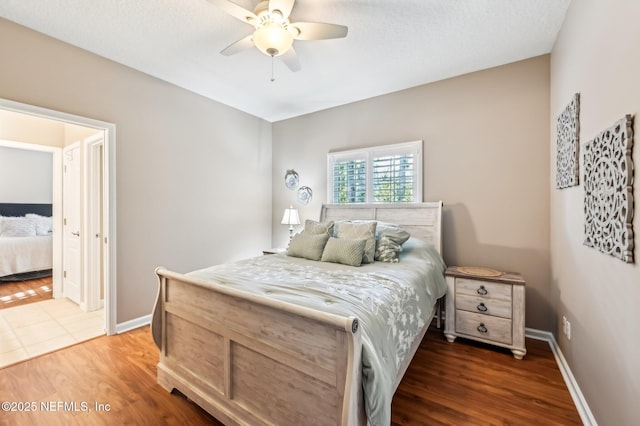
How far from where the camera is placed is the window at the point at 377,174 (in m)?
3.38

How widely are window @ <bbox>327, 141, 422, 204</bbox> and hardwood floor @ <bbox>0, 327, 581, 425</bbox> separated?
180 cm

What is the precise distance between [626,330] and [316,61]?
2.98 m

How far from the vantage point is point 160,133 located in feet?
10.5

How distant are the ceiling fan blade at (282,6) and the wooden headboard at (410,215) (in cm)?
227

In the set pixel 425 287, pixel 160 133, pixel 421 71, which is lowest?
pixel 425 287

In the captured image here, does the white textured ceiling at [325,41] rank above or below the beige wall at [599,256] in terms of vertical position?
Result: above

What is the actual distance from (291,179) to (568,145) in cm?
334

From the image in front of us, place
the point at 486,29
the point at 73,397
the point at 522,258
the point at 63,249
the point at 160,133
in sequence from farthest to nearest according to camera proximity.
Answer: the point at 63,249 < the point at 160,133 < the point at 522,258 < the point at 486,29 < the point at 73,397

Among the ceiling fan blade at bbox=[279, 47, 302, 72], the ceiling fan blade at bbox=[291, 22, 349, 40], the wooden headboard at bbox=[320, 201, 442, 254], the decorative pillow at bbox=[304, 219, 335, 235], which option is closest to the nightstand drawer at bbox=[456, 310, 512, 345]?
the wooden headboard at bbox=[320, 201, 442, 254]

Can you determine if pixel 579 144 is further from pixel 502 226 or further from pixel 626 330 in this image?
pixel 626 330

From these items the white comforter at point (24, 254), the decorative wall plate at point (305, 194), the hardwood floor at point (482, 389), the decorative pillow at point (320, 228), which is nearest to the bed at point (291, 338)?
the hardwood floor at point (482, 389)

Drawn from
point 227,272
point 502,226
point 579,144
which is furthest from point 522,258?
point 227,272

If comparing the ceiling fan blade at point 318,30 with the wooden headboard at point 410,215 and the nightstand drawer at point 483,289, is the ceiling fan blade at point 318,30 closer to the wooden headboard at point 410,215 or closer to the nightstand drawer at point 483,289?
the wooden headboard at point 410,215

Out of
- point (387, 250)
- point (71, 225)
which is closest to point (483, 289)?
point (387, 250)
